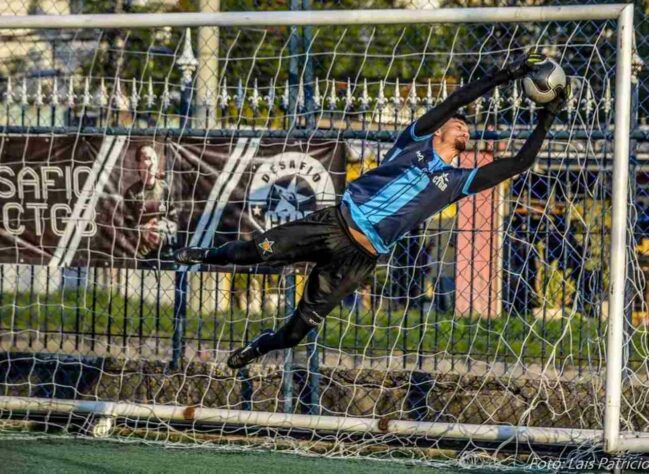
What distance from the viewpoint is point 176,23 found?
7.58m

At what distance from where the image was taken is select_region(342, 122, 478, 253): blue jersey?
268 inches

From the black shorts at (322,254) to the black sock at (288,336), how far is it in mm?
45

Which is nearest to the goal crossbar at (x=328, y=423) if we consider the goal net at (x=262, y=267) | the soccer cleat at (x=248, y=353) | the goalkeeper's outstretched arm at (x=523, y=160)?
the goal net at (x=262, y=267)

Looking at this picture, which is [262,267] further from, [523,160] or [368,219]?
[523,160]

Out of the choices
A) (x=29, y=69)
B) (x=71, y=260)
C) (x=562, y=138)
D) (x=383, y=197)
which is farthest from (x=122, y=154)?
(x=29, y=69)

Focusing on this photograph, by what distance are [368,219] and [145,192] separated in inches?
89.6

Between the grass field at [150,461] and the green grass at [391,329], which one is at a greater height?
the green grass at [391,329]

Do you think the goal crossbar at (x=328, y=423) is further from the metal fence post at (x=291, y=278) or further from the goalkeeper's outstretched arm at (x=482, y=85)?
the goalkeeper's outstretched arm at (x=482, y=85)

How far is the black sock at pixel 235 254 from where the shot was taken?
22.7ft

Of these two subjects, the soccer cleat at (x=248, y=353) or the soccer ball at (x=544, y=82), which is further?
Result: the soccer cleat at (x=248, y=353)

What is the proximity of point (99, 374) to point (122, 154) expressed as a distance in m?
1.77

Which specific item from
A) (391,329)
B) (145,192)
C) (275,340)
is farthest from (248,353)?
(391,329)

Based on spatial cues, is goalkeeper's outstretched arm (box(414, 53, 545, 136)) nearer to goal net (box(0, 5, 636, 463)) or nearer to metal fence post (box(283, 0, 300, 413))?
goal net (box(0, 5, 636, 463))

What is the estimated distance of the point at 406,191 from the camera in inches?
268
